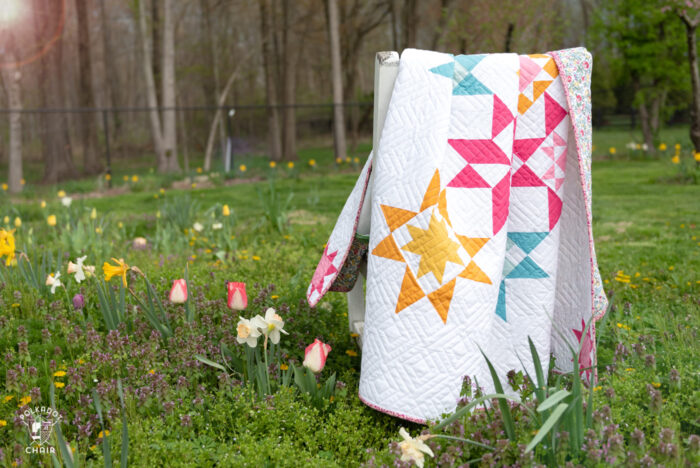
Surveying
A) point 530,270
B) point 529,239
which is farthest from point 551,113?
point 530,270

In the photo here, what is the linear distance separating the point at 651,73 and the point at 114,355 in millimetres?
11877

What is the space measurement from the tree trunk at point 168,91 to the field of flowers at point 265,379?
822cm

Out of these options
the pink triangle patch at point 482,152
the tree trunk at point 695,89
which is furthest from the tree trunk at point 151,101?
the pink triangle patch at point 482,152

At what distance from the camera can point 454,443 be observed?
1.74 meters

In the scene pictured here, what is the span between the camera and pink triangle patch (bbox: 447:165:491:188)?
6.25ft

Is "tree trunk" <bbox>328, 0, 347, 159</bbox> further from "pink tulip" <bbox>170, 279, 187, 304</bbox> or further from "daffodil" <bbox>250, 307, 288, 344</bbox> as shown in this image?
"daffodil" <bbox>250, 307, 288, 344</bbox>

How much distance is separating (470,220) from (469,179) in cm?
13

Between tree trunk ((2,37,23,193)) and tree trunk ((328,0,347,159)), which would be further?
tree trunk ((328,0,347,159))

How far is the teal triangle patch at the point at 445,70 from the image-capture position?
195 centimetres

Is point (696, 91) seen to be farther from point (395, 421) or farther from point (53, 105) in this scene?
point (53, 105)

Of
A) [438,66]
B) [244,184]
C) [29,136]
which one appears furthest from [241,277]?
[29,136]

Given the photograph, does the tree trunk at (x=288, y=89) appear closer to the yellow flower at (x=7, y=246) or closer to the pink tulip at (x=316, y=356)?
the yellow flower at (x=7, y=246)

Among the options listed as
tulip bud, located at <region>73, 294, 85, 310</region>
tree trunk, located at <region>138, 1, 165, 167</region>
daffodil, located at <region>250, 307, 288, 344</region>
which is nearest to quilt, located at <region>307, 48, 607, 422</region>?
daffodil, located at <region>250, 307, 288, 344</region>

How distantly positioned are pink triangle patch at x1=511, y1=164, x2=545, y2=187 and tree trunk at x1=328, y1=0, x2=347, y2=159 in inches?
384
